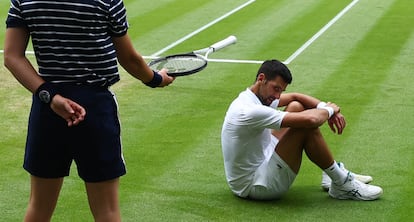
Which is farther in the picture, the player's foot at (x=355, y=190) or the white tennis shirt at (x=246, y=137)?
the player's foot at (x=355, y=190)

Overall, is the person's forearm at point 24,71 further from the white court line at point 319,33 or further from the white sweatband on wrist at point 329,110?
the white court line at point 319,33

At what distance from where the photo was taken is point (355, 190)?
7855mm

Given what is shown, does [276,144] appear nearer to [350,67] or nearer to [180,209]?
[180,209]

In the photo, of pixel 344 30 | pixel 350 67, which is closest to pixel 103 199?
pixel 350 67

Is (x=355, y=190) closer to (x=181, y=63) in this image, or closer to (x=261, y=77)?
(x=261, y=77)

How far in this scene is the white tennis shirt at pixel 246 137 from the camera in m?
7.40

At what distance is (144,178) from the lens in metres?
8.52

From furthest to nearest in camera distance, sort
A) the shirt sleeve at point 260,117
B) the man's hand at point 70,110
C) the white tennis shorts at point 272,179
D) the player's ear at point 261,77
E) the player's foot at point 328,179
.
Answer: the player's foot at point 328,179 → the white tennis shorts at point 272,179 → the player's ear at point 261,77 → the shirt sleeve at point 260,117 → the man's hand at point 70,110

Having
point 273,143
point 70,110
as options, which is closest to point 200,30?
point 273,143

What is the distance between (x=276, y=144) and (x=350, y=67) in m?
6.00

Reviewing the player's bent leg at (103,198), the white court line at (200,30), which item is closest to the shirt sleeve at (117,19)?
the player's bent leg at (103,198)

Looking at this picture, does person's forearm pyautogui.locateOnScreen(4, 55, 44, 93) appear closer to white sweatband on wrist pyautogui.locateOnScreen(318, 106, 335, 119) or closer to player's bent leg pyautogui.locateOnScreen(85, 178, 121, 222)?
player's bent leg pyautogui.locateOnScreen(85, 178, 121, 222)

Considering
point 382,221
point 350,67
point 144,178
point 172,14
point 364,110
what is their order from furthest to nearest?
point 172,14 → point 350,67 → point 364,110 → point 144,178 → point 382,221

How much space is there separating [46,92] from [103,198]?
2.38ft
